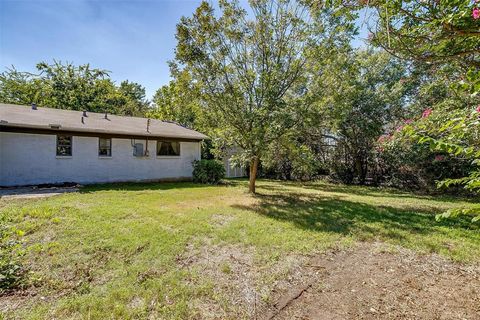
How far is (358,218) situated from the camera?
6.92 meters

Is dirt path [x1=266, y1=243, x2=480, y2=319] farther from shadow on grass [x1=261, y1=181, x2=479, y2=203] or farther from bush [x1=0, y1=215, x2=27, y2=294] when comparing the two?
shadow on grass [x1=261, y1=181, x2=479, y2=203]

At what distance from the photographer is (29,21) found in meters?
6.95

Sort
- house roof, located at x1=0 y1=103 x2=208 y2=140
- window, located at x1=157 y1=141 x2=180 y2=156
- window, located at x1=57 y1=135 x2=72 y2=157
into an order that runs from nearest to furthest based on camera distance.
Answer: house roof, located at x1=0 y1=103 x2=208 y2=140 < window, located at x1=57 y1=135 x2=72 y2=157 < window, located at x1=157 y1=141 x2=180 y2=156

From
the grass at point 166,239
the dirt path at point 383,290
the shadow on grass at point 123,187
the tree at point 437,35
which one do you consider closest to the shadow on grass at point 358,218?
the grass at point 166,239

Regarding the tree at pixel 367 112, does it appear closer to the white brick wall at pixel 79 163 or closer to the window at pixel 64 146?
the white brick wall at pixel 79 163

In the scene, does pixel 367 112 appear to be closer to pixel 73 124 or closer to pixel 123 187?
Answer: pixel 123 187

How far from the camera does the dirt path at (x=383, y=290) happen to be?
292 centimetres

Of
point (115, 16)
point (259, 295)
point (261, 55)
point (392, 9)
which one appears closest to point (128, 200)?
point (115, 16)

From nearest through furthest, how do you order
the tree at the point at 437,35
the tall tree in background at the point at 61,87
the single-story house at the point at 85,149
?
1. the tree at the point at 437,35
2. the single-story house at the point at 85,149
3. the tall tree in background at the point at 61,87

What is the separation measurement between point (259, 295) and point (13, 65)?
31834mm

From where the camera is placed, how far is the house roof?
1018 centimetres

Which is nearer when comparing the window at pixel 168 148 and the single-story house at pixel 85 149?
the single-story house at pixel 85 149

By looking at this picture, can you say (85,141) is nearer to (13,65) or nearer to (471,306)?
(471,306)

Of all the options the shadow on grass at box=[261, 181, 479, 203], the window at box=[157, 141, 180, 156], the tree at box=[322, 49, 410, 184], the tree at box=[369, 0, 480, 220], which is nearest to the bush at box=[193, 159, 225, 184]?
the window at box=[157, 141, 180, 156]
